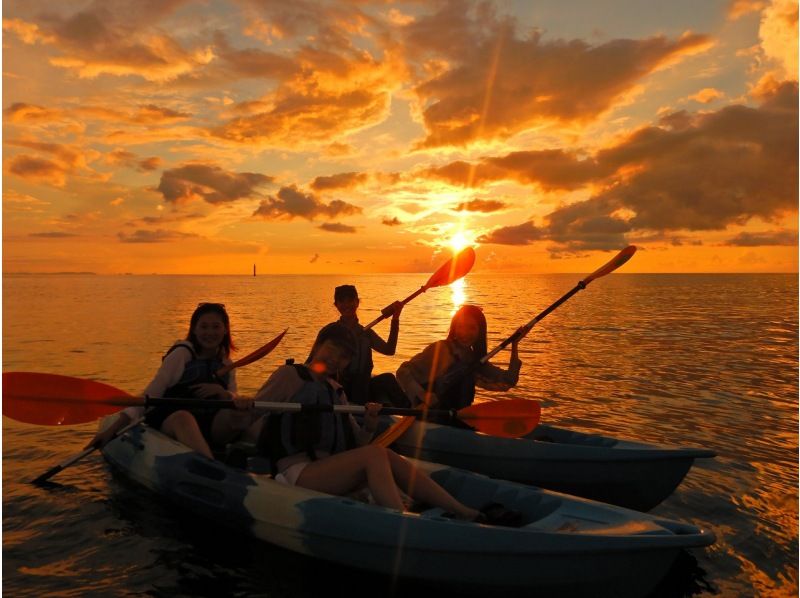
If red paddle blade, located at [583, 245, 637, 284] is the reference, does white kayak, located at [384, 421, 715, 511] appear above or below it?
below

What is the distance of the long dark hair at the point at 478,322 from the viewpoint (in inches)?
260

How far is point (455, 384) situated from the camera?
22.8 feet

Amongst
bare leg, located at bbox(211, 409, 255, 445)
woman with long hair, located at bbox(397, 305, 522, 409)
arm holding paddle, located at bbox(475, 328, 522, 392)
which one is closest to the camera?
bare leg, located at bbox(211, 409, 255, 445)

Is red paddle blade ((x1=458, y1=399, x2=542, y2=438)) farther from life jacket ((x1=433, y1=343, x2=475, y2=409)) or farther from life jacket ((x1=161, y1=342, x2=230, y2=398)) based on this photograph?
life jacket ((x1=161, y1=342, x2=230, y2=398))

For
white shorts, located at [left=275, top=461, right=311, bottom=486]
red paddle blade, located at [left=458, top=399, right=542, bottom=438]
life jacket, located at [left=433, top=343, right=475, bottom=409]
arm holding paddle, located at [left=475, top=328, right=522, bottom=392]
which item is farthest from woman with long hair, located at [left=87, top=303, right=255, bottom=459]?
arm holding paddle, located at [left=475, top=328, right=522, bottom=392]

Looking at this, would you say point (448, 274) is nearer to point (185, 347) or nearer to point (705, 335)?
point (185, 347)

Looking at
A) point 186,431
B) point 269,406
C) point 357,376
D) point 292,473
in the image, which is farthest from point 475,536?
point 357,376

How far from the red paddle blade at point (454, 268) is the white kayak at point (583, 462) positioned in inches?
144

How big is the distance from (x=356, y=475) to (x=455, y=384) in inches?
100

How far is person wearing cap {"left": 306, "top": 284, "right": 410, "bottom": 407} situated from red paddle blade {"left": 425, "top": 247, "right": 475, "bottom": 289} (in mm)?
2350

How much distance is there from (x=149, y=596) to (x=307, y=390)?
186 centimetres

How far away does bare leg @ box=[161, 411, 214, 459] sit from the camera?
5.77 metres

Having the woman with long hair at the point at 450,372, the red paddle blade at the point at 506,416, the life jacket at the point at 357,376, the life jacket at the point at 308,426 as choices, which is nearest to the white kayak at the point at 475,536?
the life jacket at the point at 308,426

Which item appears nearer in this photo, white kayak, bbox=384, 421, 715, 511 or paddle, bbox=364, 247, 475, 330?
white kayak, bbox=384, 421, 715, 511
